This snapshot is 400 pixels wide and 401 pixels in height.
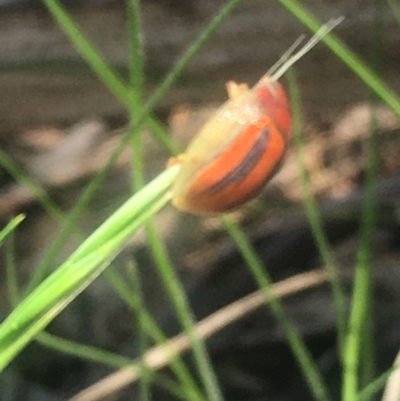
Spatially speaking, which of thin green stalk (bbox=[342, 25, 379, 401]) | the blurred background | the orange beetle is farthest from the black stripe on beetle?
the blurred background

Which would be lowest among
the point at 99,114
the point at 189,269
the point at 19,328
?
the point at 19,328

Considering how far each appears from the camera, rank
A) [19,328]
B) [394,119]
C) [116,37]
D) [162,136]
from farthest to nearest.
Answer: [394,119] < [116,37] < [162,136] < [19,328]

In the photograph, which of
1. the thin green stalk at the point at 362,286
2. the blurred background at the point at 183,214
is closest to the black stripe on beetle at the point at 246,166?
the thin green stalk at the point at 362,286

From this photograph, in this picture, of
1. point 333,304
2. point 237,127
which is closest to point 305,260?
point 333,304

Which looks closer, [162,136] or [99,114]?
[162,136]

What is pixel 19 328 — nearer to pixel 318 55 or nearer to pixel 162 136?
pixel 162 136

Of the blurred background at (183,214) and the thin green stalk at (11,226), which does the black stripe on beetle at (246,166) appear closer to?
the thin green stalk at (11,226)

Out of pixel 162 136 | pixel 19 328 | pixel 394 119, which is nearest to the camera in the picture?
pixel 19 328
